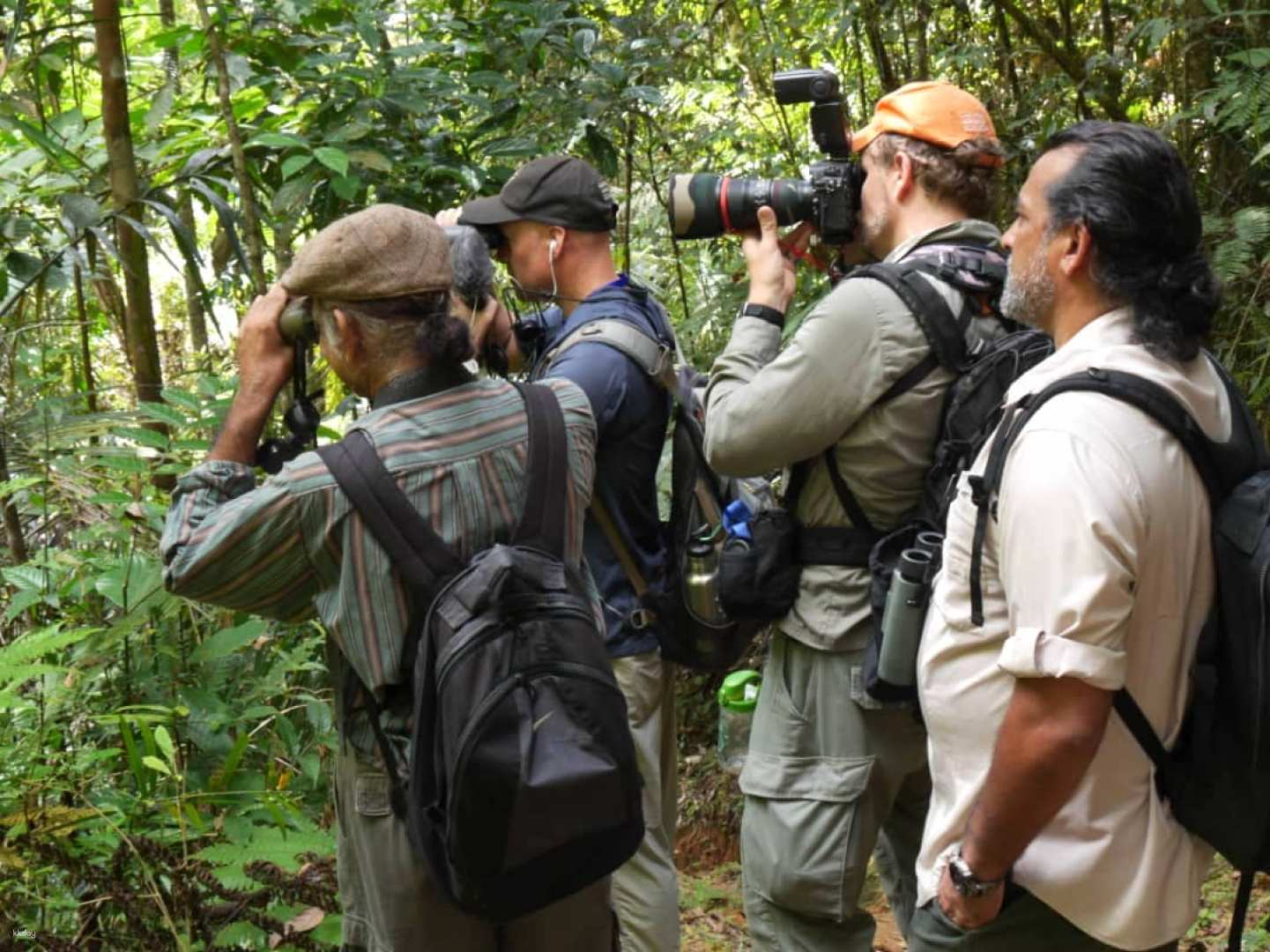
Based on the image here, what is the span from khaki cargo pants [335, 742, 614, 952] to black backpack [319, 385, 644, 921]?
10 cm

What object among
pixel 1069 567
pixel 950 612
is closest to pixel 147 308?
pixel 950 612

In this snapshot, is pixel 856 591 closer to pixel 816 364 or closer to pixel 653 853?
pixel 816 364

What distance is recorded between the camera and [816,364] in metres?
2.62

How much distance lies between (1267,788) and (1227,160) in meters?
4.16

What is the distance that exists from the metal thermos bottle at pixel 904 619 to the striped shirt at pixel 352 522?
730 millimetres

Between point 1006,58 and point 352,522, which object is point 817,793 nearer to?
point 352,522

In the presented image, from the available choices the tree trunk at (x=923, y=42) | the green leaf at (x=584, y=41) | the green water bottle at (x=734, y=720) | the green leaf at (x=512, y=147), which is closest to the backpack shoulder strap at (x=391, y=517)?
the green water bottle at (x=734, y=720)

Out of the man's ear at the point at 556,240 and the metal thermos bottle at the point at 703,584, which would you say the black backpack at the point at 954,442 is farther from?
the man's ear at the point at 556,240

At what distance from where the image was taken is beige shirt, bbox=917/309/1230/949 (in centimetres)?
176

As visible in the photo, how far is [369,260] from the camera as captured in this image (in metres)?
2.16

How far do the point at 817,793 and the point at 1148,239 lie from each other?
4.33 ft

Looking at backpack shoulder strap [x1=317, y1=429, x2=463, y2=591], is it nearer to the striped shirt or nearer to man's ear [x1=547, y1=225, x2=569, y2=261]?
the striped shirt

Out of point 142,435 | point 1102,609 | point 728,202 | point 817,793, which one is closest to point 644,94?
point 728,202

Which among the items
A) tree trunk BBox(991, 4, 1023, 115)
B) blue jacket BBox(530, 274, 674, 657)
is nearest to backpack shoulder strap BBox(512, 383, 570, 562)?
blue jacket BBox(530, 274, 674, 657)
